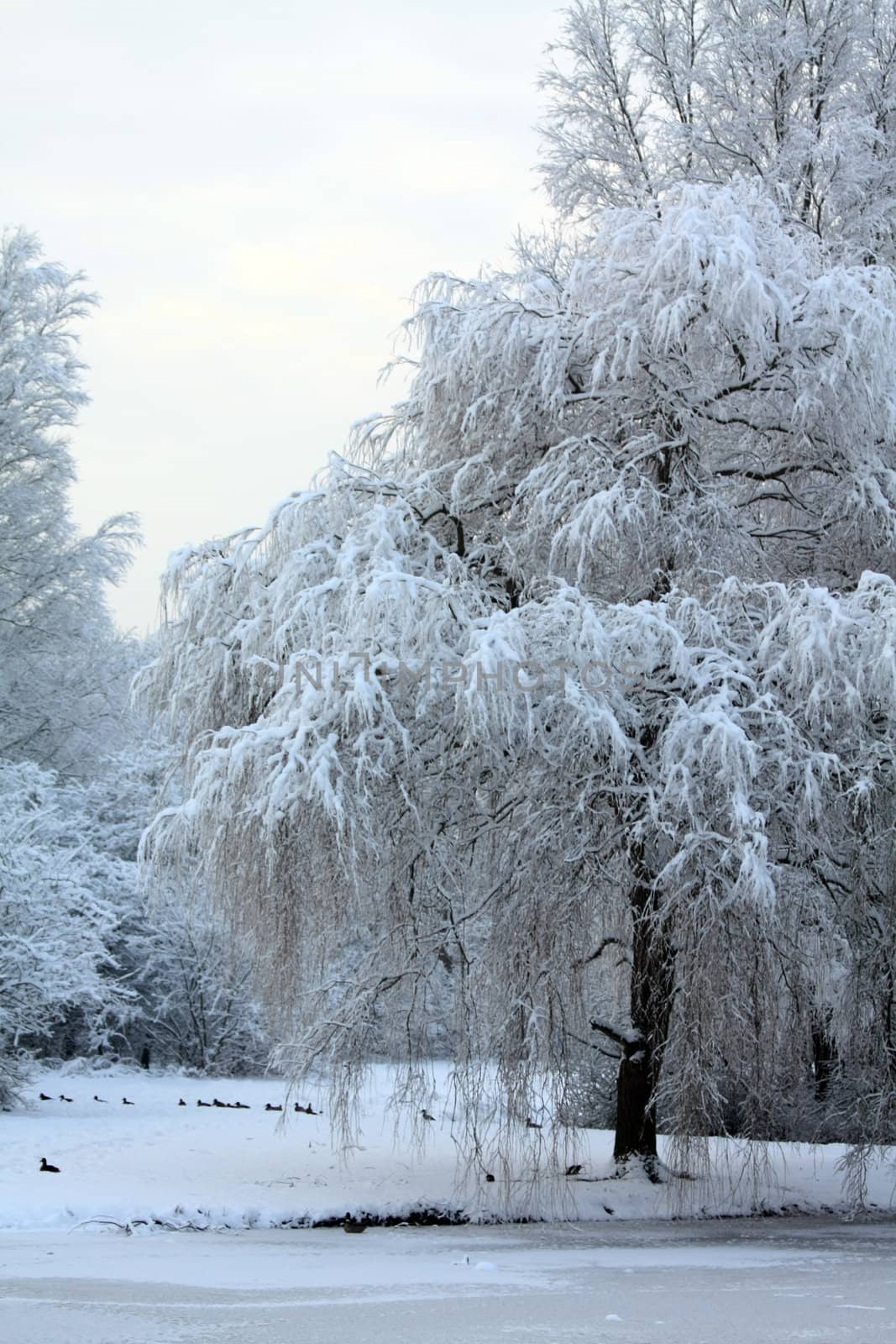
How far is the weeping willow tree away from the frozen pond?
0.74 metres

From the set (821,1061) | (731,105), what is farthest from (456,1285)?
(731,105)

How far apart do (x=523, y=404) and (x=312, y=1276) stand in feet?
17.7

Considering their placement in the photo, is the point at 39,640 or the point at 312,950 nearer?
the point at 312,950

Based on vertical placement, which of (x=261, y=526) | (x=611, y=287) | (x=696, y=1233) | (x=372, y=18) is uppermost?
(x=372, y=18)

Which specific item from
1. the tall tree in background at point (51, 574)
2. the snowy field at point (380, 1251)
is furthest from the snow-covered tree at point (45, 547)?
the snowy field at point (380, 1251)

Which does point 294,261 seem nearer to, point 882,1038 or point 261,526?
point 261,526

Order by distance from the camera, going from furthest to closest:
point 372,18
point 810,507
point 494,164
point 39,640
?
point 39,640 < point 494,164 < point 372,18 < point 810,507

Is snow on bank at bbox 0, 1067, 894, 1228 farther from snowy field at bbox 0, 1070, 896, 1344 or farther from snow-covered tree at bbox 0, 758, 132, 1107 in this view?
snow-covered tree at bbox 0, 758, 132, 1107

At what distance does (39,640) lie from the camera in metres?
16.2

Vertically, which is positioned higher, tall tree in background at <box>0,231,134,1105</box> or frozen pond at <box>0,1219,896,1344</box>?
tall tree in background at <box>0,231,134,1105</box>

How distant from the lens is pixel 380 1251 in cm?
729

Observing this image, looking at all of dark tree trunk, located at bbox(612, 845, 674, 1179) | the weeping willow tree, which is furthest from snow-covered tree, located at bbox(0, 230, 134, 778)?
dark tree trunk, located at bbox(612, 845, 674, 1179)

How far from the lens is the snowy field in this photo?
5.07 metres

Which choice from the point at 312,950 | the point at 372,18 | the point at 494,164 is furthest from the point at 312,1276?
the point at 494,164
